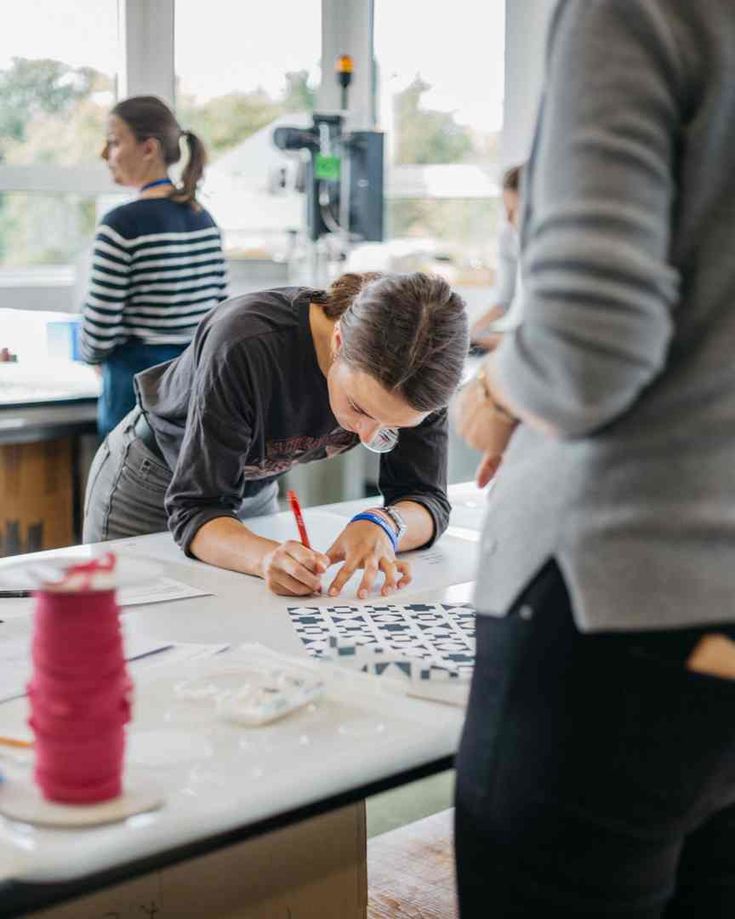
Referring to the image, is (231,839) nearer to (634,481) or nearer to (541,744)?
(541,744)

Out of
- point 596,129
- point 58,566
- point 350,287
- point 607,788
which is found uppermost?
point 596,129

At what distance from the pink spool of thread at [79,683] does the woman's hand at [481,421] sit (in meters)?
0.29

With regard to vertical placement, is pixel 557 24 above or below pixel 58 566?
above

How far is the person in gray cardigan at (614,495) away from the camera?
2.46ft

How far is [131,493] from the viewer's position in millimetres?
2195

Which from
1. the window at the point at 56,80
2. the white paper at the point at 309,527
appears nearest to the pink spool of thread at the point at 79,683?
the white paper at the point at 309,527

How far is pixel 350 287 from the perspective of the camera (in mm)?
1894

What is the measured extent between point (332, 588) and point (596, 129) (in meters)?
1.04

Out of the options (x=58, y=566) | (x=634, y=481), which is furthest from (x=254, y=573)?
(x=634, y=481)

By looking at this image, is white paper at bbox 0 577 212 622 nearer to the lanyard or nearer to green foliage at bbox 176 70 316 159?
the lanyard

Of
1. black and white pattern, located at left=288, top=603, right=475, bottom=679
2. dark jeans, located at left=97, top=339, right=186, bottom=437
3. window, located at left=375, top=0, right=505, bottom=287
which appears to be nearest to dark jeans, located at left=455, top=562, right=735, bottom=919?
black and white pattern, located at left=288, top=603, right=475, bottom=679

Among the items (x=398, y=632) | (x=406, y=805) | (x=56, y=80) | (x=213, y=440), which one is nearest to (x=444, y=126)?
(x=56, y=80)

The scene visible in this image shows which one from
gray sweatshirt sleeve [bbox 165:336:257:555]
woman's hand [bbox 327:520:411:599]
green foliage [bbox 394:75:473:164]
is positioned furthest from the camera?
green foliage [bbox 394:75:473:164]

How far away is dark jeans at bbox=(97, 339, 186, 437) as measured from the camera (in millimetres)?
3254
